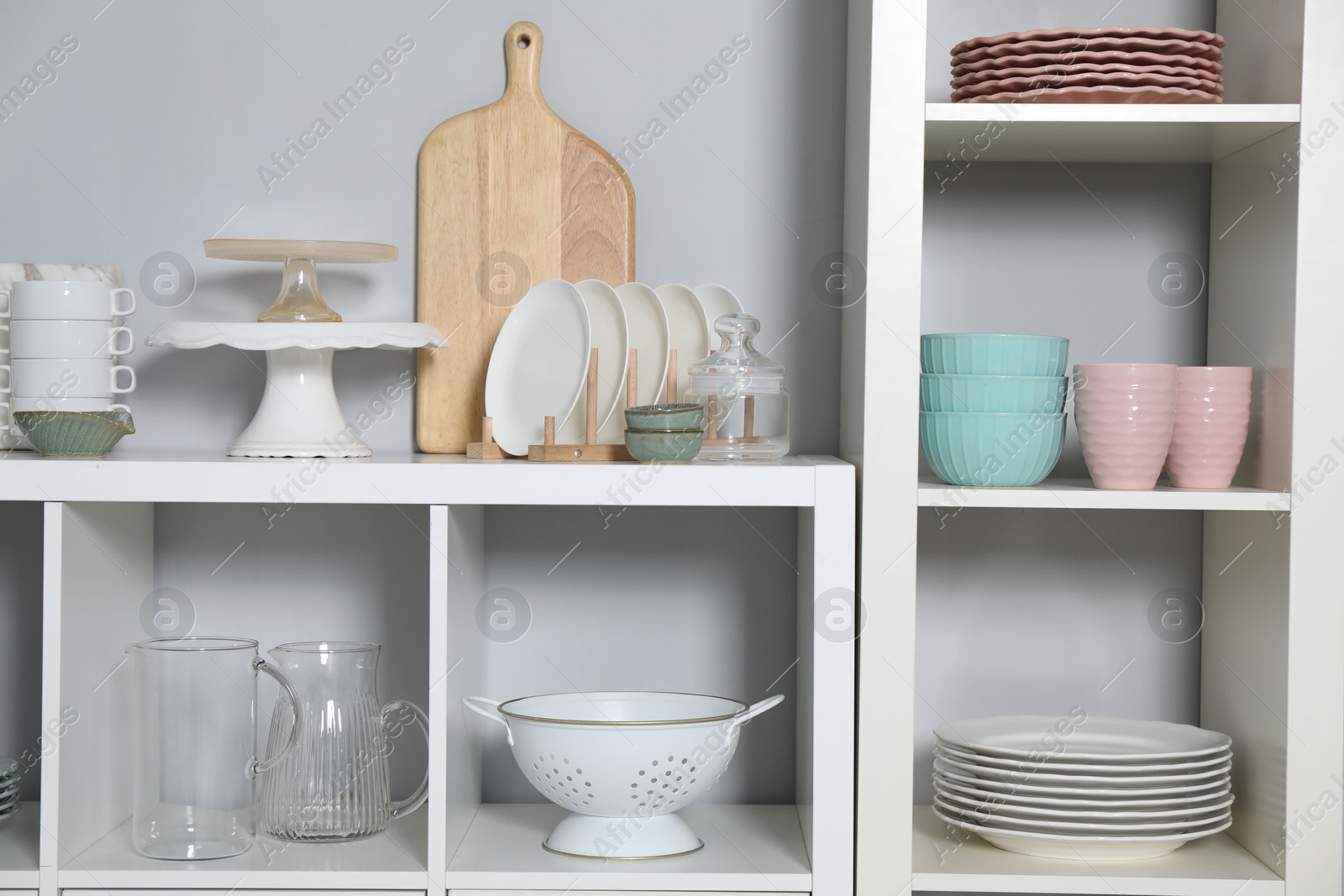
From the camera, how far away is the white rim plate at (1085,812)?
1.18 metres

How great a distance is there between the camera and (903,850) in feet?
3.80

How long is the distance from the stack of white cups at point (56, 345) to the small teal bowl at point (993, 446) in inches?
36.5

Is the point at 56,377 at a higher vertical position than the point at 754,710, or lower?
higher

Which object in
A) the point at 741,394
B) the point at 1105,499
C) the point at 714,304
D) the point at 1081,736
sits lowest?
the point at 1081,736

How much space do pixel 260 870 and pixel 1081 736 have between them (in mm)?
946

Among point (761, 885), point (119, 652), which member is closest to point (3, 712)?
point (119, 652)

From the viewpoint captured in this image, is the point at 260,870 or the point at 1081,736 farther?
the point at 1081,736

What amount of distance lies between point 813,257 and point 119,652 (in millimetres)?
975

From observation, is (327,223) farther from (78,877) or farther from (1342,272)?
(1342,272)

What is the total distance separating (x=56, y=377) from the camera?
4.17 ft

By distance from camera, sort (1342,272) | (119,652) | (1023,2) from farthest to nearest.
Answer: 1. (1023,2)
2. (119,652)
3. (1342,272)

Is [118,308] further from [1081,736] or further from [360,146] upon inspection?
[1081,736]

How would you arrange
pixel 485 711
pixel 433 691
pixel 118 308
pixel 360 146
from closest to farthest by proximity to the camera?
pixel 433 691 → pixel 485 711 → pixel 118 308 → pixel 360 146

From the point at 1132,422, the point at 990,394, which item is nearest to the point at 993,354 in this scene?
the point at 990,394
